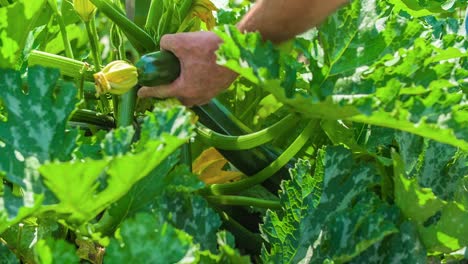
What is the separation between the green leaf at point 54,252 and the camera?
0.92 meters

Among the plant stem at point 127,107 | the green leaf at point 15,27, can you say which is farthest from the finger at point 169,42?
the green leaf at point 15,27

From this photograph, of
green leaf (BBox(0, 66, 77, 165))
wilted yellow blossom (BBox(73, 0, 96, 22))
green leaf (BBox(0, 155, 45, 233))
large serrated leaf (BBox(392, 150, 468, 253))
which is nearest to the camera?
green leaf (BBox(0, 155, 45, 233))

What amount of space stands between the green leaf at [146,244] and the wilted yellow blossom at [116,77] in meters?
0.38

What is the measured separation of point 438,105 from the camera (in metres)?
1.07

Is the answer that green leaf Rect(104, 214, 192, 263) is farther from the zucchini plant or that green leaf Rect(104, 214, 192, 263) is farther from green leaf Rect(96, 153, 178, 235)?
green leaf Rect(96, 153, 178, 235)

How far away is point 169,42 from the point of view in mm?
1307

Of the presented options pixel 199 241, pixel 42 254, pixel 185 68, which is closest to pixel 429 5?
pixel 185 68

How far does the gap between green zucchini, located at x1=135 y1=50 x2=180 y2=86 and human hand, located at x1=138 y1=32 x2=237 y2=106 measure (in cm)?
1

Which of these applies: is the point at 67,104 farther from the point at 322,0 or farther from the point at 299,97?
the point at 322,0

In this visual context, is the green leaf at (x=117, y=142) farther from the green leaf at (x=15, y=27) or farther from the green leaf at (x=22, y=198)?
the green leaf at (x=15, y=27)

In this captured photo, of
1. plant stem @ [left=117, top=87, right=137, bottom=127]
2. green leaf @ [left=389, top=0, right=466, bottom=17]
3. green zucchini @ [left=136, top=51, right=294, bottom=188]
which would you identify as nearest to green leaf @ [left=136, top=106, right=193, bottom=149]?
plant stem @ [left=117, top=87, right=137, bottom=127]

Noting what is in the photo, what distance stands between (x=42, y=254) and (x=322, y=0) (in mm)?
574

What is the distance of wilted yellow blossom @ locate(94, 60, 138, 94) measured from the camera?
1.28 metres

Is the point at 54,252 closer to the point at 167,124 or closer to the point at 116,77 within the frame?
the point at 167,124
